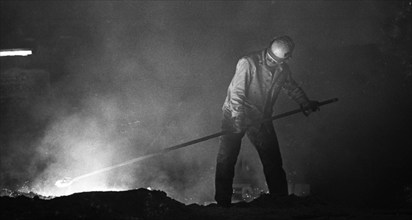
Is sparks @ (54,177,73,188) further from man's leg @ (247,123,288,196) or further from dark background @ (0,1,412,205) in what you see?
man's leg @ (247,123,288,196)

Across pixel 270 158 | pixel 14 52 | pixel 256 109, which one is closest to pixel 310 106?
pixel 256 109

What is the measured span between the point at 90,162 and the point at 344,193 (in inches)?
207

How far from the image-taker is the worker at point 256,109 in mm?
5566

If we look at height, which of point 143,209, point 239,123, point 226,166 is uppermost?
point 239,123

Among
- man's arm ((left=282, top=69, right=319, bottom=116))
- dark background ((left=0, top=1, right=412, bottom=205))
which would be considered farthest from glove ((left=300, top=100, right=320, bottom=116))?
dark background ((left=0, top=1, right=412, bottom=205))

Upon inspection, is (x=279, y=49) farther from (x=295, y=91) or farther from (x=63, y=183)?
(x=63, y=183)

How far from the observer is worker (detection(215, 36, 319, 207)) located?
5.57m

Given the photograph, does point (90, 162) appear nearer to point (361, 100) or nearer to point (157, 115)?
point (157, 115)

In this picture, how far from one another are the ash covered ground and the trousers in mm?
382

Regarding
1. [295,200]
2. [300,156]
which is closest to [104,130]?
[300,156]

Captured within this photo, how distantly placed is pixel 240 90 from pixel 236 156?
952 mm

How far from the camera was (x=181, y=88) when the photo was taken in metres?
9.66

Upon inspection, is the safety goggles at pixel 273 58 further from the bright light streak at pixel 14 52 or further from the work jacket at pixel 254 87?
the bright light streak at pixel 14 52

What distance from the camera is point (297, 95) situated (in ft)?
20.3
